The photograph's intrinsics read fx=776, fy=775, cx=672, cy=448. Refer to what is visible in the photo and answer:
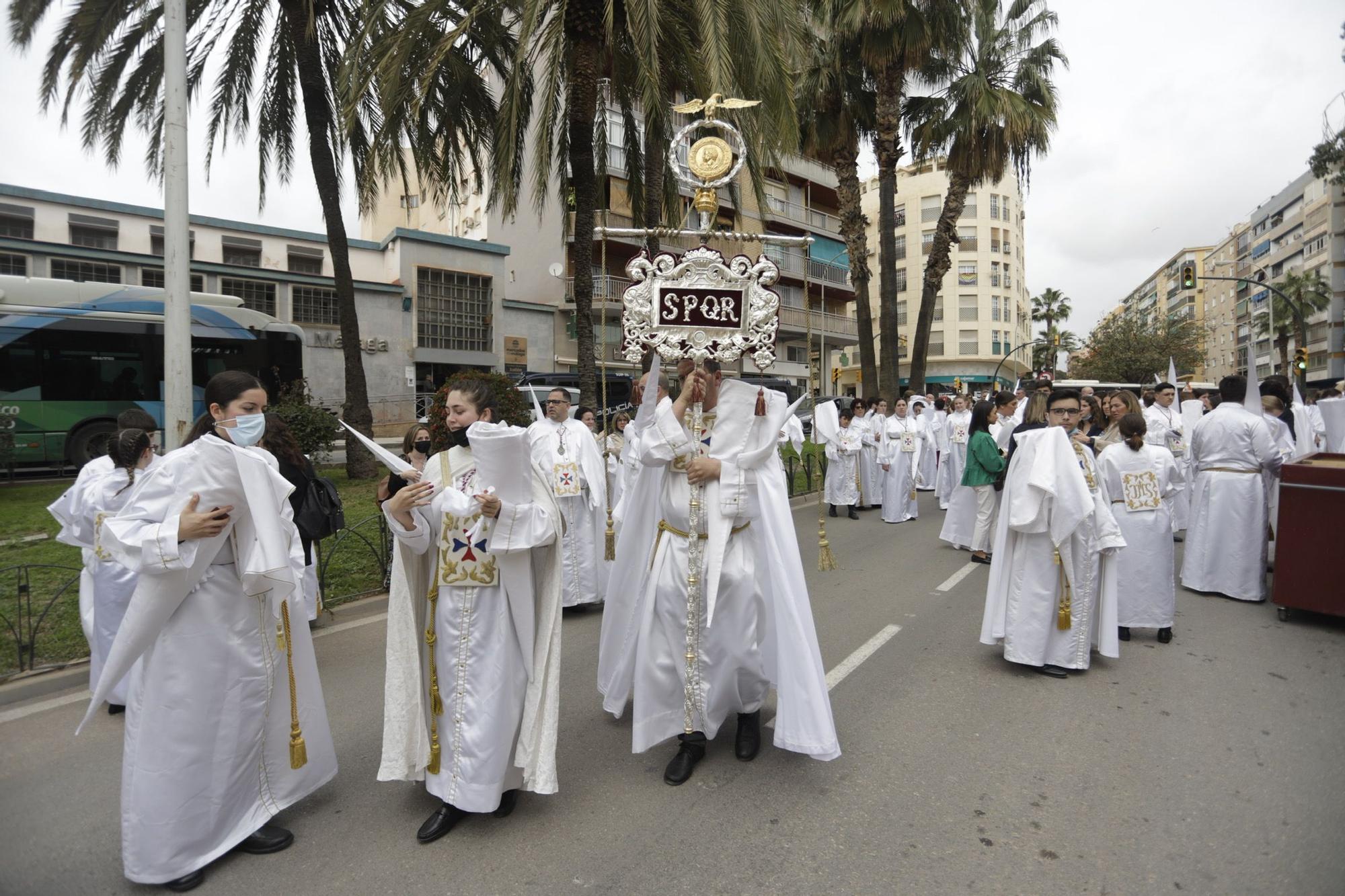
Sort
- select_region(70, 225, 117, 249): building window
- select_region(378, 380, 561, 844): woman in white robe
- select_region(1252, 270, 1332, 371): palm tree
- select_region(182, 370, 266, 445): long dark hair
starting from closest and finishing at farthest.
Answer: select_region(378, 380, 561, 844): woman in white robe → select_region(182, 370, 266, 445): long dark hair → select_region(70, 225, 117, 249): building window → select_region(1252, 270, 1332, 371): palm tree

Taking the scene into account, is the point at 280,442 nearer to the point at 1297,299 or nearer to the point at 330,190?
the point at 330,190

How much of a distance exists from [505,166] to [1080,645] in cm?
900

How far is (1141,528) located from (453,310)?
23.8m

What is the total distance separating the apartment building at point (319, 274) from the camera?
2192 centimetres

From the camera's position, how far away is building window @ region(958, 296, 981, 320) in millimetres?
60344

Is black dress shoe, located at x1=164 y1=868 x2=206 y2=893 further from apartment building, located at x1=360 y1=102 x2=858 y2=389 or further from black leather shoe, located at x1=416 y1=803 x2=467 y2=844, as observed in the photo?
apartment building, located at x1=360 y1=102 x2=858 y2=389

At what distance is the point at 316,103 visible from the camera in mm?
12609

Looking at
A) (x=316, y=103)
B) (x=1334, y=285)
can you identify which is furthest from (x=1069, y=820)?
(x=1334, y=285)

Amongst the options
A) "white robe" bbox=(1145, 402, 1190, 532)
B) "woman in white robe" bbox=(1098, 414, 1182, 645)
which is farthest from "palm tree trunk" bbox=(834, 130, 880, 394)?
"woman in white robe" bbox=(1098, 414, 1182, 645)

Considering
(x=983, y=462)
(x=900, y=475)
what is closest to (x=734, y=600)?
(x=983, y=462)

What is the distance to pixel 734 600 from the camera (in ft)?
12.5

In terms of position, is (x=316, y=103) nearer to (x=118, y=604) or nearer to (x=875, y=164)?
(x=118, y=604)

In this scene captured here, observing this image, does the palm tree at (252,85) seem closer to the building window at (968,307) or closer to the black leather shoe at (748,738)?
the black leather shoe at (748,738)

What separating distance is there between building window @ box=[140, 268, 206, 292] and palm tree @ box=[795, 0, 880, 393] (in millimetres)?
17152
